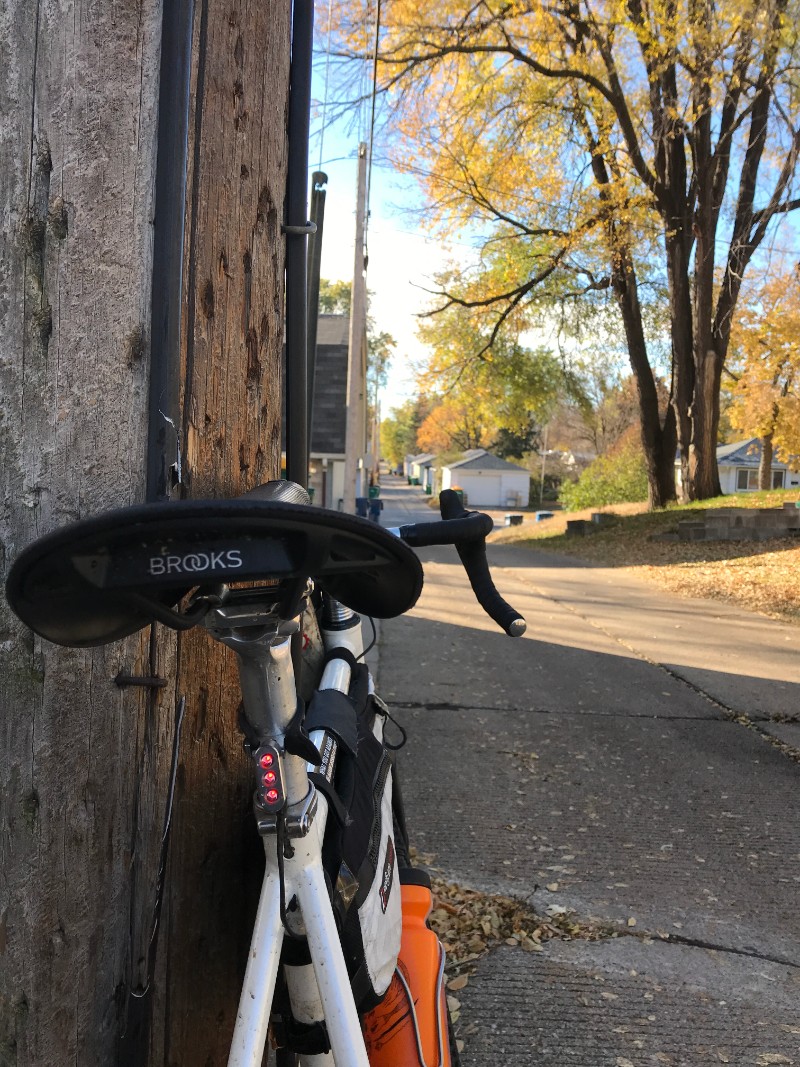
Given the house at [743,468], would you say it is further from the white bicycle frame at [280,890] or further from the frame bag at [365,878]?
the white bicycle frame at [280,890]

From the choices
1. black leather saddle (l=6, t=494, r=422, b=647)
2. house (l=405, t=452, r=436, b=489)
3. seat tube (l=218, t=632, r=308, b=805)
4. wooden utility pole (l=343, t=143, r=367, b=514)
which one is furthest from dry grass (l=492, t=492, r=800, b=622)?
house (l=405, t=452, r=436, b=489)

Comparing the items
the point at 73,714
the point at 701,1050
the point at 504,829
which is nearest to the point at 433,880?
the point at 504,829

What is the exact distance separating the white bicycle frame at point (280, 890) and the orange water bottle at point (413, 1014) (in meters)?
0.37

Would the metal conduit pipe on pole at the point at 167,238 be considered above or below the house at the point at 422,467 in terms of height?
below

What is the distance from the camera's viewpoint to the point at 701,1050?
2383 millimetres

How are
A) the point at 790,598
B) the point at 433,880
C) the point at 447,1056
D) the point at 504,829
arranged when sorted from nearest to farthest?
the point at 447,1056
the point at 433,880
the point at 504,829
the point at 790,598

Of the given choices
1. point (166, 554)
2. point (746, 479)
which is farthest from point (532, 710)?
point (746, 479)

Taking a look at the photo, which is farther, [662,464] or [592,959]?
[662,464]

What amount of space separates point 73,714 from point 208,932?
594mm

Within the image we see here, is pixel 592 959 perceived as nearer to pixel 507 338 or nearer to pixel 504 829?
pixel 504 829

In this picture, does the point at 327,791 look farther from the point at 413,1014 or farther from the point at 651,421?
the point at 651,421

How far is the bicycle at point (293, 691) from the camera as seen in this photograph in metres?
1.02

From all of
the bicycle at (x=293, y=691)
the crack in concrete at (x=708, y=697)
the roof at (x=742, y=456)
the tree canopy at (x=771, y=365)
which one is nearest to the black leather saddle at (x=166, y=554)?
the bicycle at (x=293, y=691)

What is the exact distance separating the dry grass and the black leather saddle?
8967 mm
